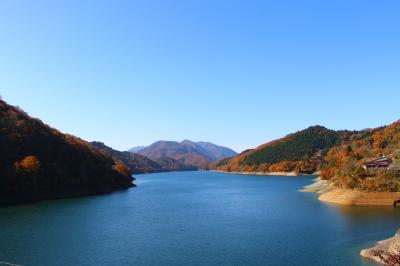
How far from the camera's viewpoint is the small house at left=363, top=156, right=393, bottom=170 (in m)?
74.1

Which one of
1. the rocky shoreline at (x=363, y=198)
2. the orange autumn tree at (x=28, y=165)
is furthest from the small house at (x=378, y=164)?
the orange autumn tree at (x=28, y=165)

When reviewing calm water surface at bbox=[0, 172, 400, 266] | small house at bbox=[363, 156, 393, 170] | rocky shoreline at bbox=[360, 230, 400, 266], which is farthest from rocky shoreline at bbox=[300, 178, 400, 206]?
rocky shoreline at bbox=[360, 230, 400, 266]

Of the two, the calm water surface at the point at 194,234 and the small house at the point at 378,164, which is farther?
the small house at the point at 378,164

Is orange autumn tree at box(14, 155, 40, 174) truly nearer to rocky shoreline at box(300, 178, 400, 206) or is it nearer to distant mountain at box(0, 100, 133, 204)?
distant mountain at box(0, 100, 133, 204)

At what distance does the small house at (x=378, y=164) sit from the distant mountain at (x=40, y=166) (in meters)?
62.2

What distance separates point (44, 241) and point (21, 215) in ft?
66.6

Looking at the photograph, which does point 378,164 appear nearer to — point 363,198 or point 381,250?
point 363,198

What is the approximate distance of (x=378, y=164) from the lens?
249 ft

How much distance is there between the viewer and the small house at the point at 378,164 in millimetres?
74062

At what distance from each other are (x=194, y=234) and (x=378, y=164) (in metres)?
47.4

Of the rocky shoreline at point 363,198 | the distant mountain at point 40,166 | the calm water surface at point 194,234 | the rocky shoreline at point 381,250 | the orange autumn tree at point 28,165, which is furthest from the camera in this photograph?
the orange autumn tree at point 28,165

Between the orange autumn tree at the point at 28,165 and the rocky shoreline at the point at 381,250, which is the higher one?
the orange autumn tree at the point at 28,165

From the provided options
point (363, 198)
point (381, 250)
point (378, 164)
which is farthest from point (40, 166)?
point (381, 250)

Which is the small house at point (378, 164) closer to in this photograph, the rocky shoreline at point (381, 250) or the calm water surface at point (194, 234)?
the calm water surface at point (194, 234)
